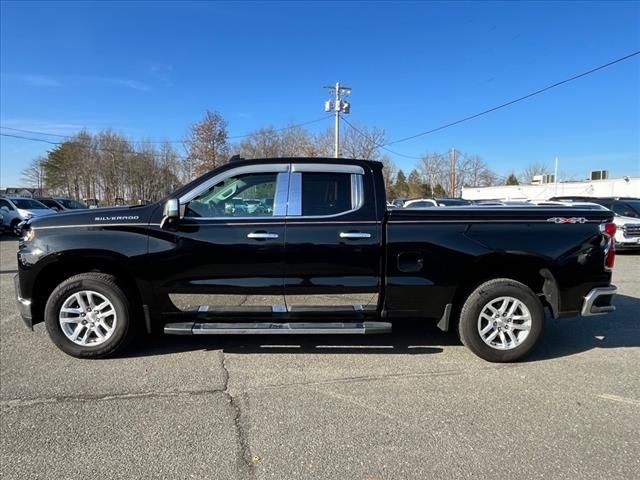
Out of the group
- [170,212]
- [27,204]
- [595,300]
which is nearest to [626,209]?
[595,300]

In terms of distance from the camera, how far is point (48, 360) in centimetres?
439

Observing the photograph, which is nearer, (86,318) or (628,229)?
(86,318)

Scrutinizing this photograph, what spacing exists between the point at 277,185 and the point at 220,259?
3.03ft

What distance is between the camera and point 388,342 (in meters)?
4.98

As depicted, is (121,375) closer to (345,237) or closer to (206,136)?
(345,237)

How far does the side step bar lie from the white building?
3932 cm

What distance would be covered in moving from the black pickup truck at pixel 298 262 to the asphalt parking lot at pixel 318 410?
0.40 meters

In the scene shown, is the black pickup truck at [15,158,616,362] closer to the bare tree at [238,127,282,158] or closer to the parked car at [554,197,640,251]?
the parked car at [554,197,640,251]

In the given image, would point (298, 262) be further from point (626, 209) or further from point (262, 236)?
point (626, 209)

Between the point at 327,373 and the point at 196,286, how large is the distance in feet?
4.92

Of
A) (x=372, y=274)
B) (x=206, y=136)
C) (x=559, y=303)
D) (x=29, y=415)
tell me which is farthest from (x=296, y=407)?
(x=206, y=136)

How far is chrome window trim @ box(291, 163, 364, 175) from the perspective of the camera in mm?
4496

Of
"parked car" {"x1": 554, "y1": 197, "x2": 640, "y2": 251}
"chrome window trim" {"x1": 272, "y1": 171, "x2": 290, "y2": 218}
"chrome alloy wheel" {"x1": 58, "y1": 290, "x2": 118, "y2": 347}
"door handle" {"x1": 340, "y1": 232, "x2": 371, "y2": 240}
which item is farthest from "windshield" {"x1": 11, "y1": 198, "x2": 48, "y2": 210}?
"parked car" {"x1": 554, "y1": 197, "x2": 640, "y2": 251}

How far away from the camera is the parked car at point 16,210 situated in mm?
20516
